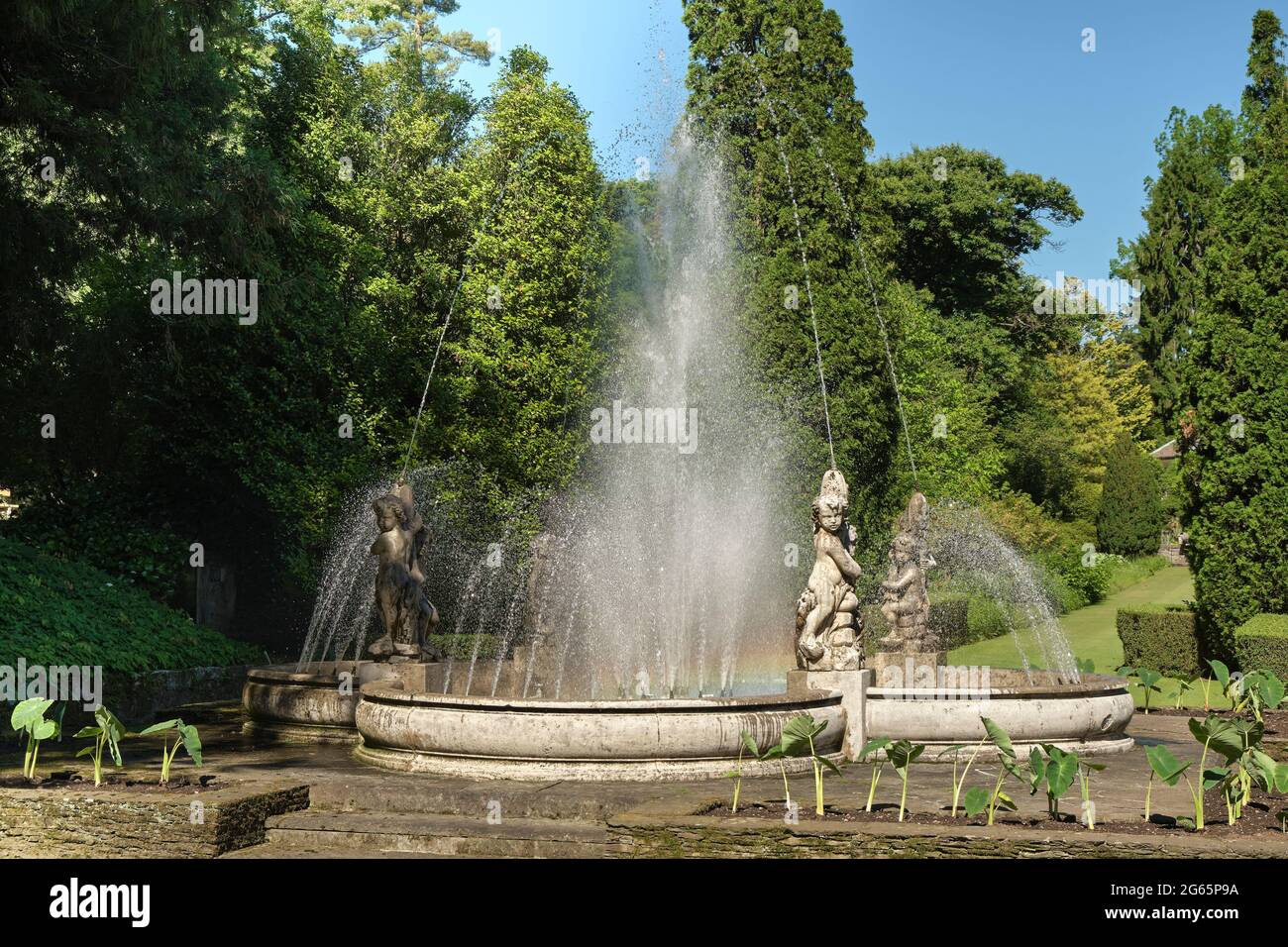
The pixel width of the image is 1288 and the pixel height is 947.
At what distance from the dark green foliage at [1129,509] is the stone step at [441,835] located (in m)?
43.4

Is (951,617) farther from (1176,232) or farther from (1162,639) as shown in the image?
(1176,232)

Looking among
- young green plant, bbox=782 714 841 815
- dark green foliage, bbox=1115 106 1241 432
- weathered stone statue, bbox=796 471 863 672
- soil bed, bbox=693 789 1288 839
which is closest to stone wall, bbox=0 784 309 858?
soil bed, bbox=693 789 1288 839

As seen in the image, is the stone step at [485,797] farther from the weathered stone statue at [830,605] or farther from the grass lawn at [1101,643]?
the grass lawn at [1101,643]

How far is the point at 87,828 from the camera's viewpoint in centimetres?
886

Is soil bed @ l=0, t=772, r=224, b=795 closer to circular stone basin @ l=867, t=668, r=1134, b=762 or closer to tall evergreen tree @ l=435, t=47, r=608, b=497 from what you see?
circular stone basin @ l=867, t=668, r=1134, b=762

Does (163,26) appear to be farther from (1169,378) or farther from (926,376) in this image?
(1169,378)

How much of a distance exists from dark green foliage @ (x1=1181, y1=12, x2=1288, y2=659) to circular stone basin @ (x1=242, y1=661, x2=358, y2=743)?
47.9 ft

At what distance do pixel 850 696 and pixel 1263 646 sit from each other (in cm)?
930

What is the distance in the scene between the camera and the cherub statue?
16.3 meters

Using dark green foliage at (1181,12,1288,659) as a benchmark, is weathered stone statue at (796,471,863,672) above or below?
below

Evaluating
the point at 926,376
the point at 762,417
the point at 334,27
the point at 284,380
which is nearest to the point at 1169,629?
the point at 762,417

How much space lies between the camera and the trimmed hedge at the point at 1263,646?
61.2ft

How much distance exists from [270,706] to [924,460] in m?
23.8

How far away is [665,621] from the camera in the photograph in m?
21.1
